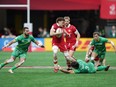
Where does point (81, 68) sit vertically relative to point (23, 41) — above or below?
below

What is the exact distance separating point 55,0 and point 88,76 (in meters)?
24.3

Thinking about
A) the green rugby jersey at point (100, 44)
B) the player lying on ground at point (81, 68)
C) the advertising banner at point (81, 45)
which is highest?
the green rugby jersey at point (100, 44)

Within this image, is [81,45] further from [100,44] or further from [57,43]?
[57,43]

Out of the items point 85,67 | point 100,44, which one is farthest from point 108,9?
point 85,67

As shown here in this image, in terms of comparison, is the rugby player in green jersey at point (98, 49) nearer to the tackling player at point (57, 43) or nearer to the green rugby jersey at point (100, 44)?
the green rugby jersey at point (100, 44)

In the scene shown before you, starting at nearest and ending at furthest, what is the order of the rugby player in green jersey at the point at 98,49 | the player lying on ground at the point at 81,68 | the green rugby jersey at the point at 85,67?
the player lying on ground at the point at 81,68, the green rugby jersey at the point at 85,67, the rugby player in green jersey at the point at 98,49

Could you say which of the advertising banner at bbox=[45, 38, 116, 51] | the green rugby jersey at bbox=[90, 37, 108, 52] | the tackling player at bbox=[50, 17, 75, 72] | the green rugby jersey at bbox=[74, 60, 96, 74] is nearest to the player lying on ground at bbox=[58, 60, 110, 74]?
the green rugby jersey at bbox=[74, 60, 96, 74]

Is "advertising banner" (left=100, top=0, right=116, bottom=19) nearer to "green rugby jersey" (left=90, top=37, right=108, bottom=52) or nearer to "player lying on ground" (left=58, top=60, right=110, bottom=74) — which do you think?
"green rugby jersey" (left=90, top=37, right=108, bottom=52)

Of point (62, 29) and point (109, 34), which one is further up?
point (62, 29)

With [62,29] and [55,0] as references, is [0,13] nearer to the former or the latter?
[55,0]

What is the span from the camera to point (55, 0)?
4391cm

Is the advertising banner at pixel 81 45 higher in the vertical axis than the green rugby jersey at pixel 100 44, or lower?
lower

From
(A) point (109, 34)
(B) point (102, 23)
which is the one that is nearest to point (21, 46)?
(A) point (109, 34)

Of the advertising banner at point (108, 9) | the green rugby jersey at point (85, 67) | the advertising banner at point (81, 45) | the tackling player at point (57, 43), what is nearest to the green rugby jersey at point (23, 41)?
the tackling player at point (57, 43)
